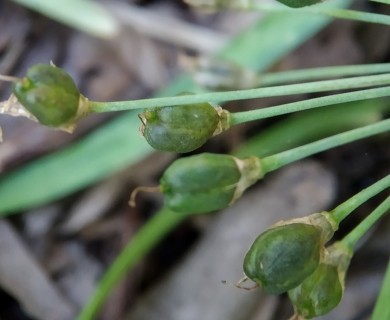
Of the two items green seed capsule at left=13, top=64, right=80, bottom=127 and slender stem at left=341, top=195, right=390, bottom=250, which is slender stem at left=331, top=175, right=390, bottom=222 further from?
green seed capsule at left=13, top=64, right=80, bottom=127

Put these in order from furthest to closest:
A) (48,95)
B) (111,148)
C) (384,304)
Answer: (111,148) < (384,304) < (48,95)

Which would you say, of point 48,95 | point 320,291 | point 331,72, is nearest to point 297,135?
point 331,72

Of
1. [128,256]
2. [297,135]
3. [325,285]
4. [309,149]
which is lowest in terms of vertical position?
[128,256]

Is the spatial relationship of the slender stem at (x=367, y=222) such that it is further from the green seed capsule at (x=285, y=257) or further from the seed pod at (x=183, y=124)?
the seed pod at (x=183, y=124)

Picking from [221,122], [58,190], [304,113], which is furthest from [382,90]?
[58,190]

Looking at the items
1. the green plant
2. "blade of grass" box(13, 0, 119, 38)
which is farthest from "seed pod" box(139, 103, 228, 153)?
"blade of grass" box(13, 0, 119, 38)

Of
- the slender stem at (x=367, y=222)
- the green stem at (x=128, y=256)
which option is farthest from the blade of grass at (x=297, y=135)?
the slender stem at (x=367, y=222)

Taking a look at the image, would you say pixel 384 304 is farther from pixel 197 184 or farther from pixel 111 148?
pixel 111 148
